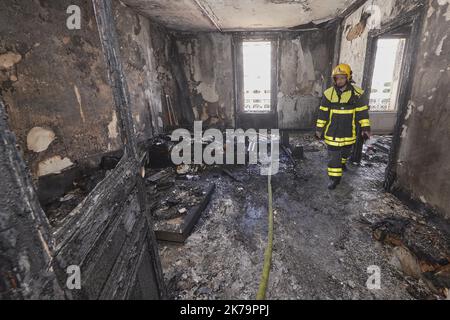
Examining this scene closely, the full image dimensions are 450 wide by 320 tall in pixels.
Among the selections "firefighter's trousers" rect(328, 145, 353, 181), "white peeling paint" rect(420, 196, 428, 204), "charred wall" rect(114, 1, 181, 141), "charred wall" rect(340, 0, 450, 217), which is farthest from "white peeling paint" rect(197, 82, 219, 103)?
"white peeling paint" rect(420, 196, 428, 204)

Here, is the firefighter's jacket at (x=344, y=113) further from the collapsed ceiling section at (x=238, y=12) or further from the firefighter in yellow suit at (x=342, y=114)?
the collapsed ceiling section at (x=238, y=12)

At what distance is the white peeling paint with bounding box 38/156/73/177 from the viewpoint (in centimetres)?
212

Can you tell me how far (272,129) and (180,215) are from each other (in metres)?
5.06

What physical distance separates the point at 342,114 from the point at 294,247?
2013 mm

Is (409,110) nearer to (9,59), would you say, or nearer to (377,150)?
(377,150)

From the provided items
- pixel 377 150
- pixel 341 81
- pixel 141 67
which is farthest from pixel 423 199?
pixel 141 67

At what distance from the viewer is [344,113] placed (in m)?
3.19

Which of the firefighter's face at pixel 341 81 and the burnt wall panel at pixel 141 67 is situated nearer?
the firefighter's face at pixel 341 81

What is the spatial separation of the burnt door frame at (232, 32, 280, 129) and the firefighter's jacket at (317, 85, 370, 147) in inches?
146

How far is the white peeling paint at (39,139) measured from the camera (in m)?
2.05

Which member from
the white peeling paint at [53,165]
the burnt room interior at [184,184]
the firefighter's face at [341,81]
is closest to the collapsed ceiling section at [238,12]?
the burnt room interior at [184,184]

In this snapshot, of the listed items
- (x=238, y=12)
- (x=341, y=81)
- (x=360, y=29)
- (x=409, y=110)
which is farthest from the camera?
(x=238, y=12)

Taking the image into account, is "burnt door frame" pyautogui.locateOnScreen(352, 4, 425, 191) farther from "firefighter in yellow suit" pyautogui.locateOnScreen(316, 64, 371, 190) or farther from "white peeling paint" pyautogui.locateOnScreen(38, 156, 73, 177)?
"white peeling paint" pyautogui.locateOnScreen(38, 156, 73, 177)

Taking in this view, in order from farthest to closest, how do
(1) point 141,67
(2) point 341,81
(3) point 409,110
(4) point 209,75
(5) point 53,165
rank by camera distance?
(4) point 209,75 < (1) point 141,67 < (2) point 341,81 < (3) point 409,110 < (5) point 53,165
